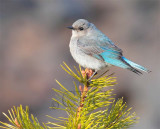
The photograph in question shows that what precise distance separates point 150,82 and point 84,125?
4.93 meters

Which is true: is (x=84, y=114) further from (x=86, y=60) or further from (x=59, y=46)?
(x=59, y=46)

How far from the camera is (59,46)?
25.3ft

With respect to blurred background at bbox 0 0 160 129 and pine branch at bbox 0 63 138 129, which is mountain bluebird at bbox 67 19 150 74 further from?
blurred background at bbox 0 0 160 129

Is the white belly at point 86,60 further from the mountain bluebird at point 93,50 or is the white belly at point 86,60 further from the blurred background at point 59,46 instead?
the blurred background at point 59,46

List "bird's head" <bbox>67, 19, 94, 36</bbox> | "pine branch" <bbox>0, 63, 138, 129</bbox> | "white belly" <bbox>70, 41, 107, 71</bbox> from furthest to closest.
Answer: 1. "bird's head" <bbox>67, 19, 94, 36</bbox>
2. "white belly" <bbox>70, 41, 107, 71</bbox>
3. "pine branch" <bbox>0, 63, 138, 129</bbox>

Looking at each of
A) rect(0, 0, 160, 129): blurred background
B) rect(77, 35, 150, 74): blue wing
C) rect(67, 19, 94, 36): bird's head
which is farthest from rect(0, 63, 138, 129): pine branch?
rect(0, 0, 160, 129): blurred background

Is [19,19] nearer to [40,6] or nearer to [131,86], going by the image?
[40,6]

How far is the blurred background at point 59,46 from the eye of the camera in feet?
21.7

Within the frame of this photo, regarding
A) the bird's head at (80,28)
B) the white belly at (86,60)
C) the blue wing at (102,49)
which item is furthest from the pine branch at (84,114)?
the bird's head at (80,28)

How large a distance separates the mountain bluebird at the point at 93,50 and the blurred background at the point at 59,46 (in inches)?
97.1

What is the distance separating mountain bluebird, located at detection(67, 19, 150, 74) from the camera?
359 centimetres

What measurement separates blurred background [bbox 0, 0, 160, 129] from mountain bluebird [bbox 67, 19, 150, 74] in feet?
8.09

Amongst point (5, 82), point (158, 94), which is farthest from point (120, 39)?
point (5, 82)

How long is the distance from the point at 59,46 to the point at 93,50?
13.0ft
